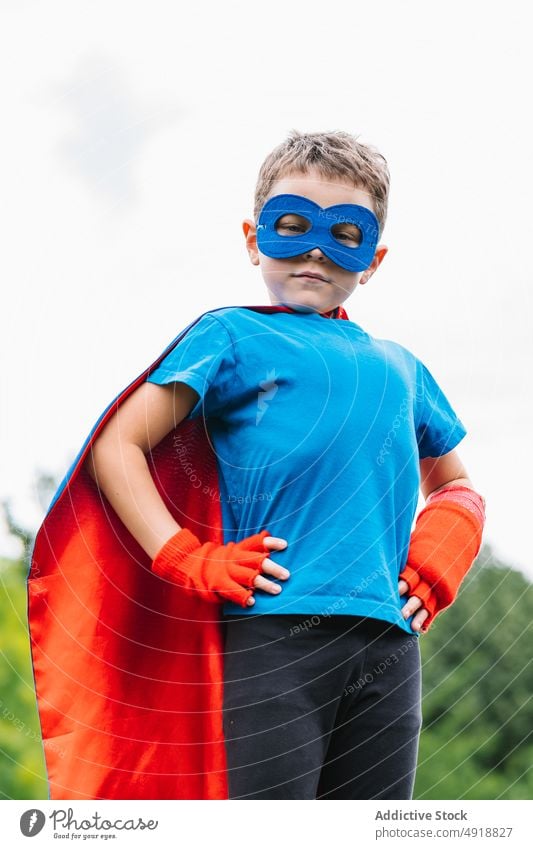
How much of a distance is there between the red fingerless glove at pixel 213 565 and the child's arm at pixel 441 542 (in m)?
0.36

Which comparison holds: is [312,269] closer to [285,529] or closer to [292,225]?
[292,225]

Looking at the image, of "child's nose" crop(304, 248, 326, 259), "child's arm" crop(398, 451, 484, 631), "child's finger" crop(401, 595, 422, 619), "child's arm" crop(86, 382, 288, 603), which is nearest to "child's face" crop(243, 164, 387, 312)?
"child's nose" crop(304, 248, 326, 259)

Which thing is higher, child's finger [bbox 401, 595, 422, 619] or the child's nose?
the child's nose

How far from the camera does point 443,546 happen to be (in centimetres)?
218

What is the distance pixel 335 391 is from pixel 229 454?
0.87 feet

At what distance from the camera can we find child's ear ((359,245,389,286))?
229cm

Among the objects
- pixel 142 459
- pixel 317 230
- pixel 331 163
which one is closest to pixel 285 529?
pixel 142 459

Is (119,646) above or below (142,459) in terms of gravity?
below

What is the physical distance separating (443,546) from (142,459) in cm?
70

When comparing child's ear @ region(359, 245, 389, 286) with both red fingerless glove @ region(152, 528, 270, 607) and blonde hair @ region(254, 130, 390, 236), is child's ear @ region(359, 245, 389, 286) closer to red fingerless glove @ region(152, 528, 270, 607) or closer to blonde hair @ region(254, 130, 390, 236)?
Result: blonde hair @ region(254, 130, 390, 236)

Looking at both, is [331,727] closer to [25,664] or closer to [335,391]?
[335,391]
